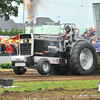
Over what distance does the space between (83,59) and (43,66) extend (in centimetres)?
205

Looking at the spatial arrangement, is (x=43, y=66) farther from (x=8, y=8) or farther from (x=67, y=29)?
(x=8, y=8)

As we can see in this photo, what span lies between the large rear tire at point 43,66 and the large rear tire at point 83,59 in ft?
3.52

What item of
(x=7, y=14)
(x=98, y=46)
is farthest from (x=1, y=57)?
(x=98, y=46)

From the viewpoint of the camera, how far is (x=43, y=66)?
12391 mm

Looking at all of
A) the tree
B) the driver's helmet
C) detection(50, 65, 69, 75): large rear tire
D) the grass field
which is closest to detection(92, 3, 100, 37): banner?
the driver's helmet

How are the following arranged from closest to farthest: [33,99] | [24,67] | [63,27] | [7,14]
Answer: [33,99]
[24,67]
[63,27]
[7,14]

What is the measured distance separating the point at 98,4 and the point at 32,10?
8.98ft

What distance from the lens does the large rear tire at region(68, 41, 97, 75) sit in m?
13.0

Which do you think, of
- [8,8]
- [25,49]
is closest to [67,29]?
[25,49]

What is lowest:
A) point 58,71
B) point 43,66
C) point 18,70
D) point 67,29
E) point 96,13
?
point 58,71

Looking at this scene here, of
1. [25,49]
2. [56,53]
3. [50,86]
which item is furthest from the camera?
[56,53]

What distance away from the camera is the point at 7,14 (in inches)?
798

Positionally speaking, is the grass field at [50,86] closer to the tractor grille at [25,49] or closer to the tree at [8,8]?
the tractor grille at [25,49]

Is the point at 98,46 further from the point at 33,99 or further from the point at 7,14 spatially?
the point at 33,99
